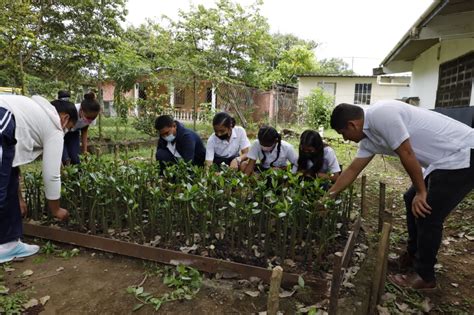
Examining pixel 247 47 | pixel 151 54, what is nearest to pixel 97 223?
pixel 151 54

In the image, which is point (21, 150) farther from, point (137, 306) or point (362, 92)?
point (362, 92)

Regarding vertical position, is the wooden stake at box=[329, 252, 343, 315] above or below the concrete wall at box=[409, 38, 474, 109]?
below

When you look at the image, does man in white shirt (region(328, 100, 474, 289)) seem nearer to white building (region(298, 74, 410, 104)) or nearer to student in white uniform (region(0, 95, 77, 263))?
student in white uniform (region(0, 95, 77, 263))

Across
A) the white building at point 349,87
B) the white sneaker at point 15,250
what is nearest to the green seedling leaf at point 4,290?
the white sneaker at point 15,250

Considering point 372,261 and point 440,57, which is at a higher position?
point 440,57

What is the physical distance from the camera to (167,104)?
1026 centimetres

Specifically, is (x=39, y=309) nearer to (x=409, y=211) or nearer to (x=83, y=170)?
(x=83, y=170)

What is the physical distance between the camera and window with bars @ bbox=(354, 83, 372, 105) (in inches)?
776

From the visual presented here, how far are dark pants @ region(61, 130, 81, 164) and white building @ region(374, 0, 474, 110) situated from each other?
4.65m

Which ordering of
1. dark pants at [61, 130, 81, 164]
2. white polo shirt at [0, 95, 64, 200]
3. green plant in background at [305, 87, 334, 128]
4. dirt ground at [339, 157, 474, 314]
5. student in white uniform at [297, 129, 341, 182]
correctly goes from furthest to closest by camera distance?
green plant in background at [305, 87, 334, 128], dark pants at [61, 130, 81, 164], student in white uniform at [297, 129, 341, 182], white polo shirt at [0, 95, 64, 200], dirt ground at [339, 157, 474, 314]

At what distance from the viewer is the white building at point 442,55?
4680 mm

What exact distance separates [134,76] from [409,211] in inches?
329

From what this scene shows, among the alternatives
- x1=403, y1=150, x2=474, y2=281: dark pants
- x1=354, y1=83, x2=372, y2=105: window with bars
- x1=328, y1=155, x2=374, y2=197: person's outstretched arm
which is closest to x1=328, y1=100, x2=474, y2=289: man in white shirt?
x1=403, y1=150, x2=474, y2=281: dark pants

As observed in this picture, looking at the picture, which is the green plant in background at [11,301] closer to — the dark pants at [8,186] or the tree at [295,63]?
the dark pants at [8,186]
